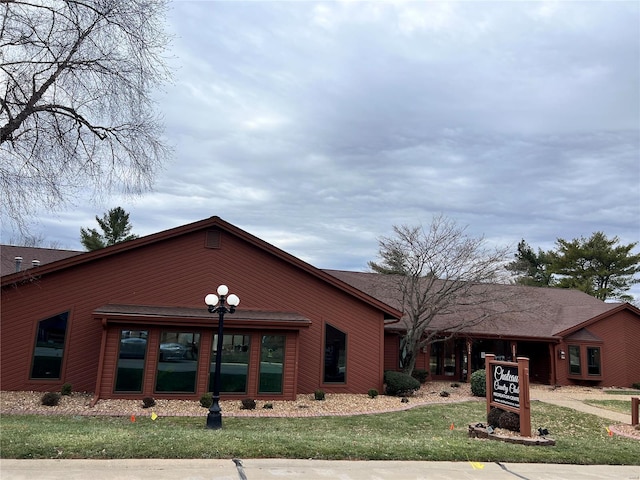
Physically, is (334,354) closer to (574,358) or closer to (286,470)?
(286,470)

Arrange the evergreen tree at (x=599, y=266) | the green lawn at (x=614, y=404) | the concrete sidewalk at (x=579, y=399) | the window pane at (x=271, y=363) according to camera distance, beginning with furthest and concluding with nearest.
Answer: the evergreen tree at (x=599, y=266), the green lawn at (x=614, y=404), the window pane at (x=271, y=363), the concrete sidewalk at (x=579, y=399)

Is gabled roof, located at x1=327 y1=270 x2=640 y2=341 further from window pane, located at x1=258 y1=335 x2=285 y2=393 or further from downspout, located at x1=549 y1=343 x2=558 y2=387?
window pane, located at x1=258 y1=335 x2=285 y2=393

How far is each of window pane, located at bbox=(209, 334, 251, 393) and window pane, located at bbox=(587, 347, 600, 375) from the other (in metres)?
18.8

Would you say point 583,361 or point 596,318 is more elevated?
point 596,318

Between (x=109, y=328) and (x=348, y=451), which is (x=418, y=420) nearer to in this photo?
(x=348, y=451)

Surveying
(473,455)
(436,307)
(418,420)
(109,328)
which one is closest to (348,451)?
(473,455)

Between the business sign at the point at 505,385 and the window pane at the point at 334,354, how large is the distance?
7187 millimetres

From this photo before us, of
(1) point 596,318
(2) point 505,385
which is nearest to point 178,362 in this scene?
(2) point 505,385

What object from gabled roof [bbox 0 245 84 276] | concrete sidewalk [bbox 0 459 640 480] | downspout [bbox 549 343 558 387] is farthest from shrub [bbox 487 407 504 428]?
gabled roof [bbox 0 245 84 276]

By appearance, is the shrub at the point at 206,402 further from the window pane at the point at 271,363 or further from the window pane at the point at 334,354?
the window pane at the point at 334,354

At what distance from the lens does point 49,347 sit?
14742mm

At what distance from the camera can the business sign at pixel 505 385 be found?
9812 millimetres

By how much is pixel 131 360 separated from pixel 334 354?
7.08 metres

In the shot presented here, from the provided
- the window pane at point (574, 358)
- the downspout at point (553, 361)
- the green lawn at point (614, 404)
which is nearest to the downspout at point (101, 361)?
the green lawn at point (614, 404)
